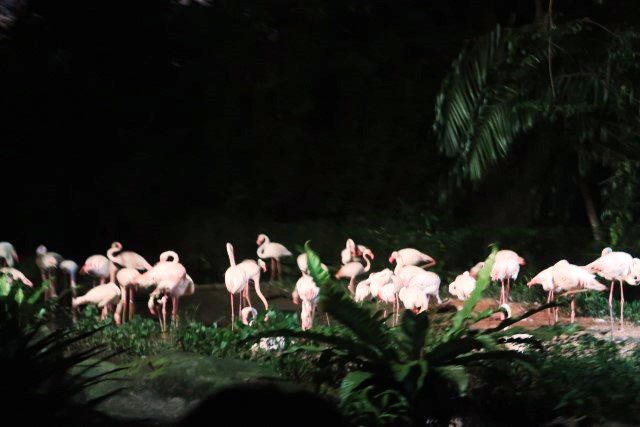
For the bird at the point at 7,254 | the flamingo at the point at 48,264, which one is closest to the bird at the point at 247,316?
the flamingo at the point at 48,264

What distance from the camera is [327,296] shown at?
5.75m

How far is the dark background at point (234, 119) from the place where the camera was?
496 inches

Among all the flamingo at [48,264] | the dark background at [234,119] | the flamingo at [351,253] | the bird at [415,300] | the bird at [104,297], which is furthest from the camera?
the dark background at [234,119]

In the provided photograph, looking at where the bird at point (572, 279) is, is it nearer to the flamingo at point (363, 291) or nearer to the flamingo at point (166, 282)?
the flamingo at point (363, 291)

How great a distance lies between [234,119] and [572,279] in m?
6.72

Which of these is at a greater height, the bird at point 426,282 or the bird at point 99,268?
the bird at point 99,268

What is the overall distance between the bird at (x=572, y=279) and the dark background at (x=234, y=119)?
3868mm

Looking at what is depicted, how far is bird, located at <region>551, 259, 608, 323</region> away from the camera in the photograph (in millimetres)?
8328

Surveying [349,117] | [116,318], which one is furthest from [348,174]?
[116,318]

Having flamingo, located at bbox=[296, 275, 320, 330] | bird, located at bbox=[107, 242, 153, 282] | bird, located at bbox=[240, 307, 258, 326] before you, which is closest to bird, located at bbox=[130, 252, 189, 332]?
bird, located at bbox=[240, 307, 258, 326]

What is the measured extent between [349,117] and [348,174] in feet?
2.82

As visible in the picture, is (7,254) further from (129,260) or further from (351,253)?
(351,253)

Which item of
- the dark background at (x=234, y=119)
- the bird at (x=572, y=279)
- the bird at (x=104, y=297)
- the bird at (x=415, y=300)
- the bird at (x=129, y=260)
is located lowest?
the bird at (x=415, y=300)

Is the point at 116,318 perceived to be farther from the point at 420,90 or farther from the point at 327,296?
the point at 420,90
